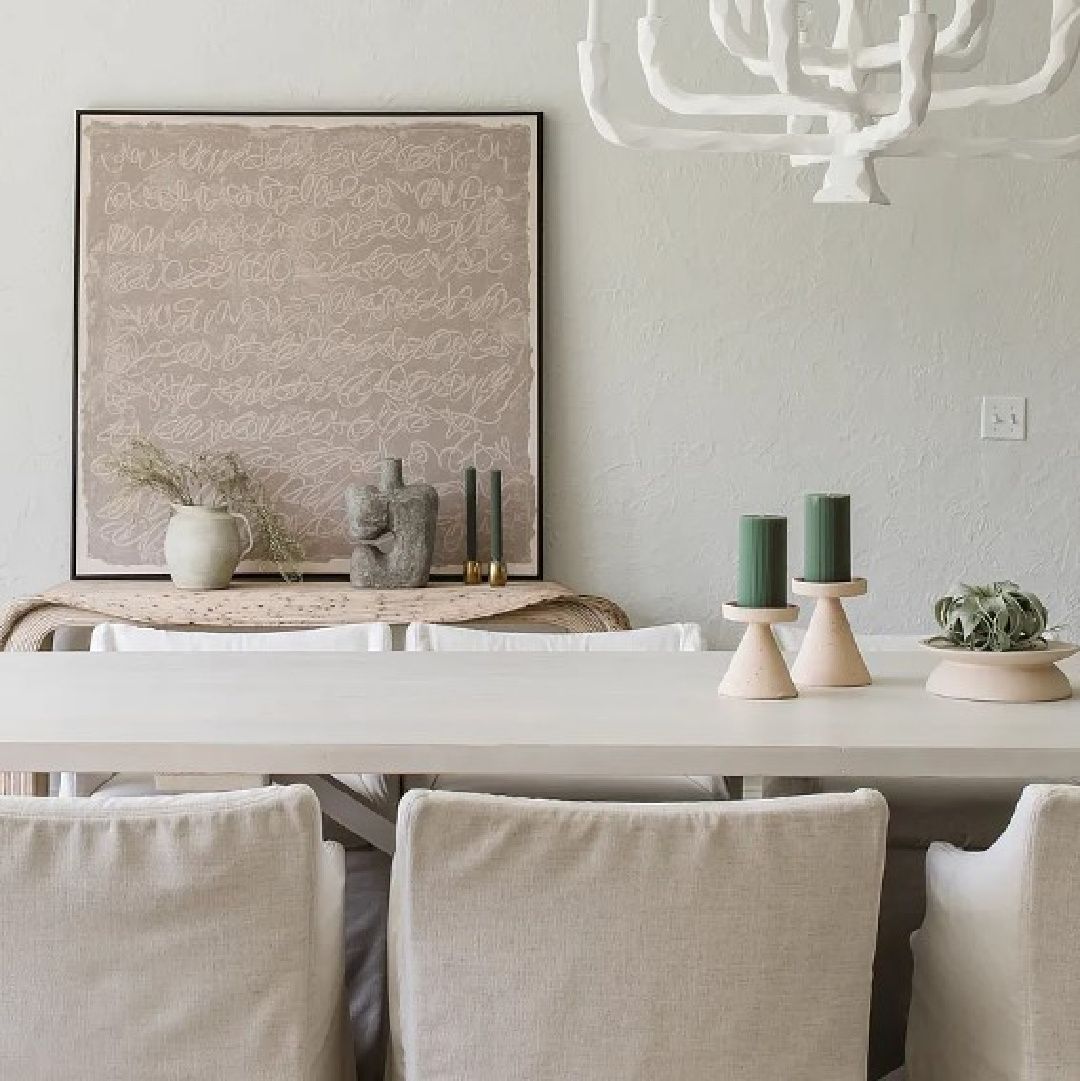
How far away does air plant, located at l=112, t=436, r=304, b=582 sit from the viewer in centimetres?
378

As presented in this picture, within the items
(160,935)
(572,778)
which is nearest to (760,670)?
(572,778)

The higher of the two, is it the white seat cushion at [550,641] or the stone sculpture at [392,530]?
the stone sculpture at [392,530]

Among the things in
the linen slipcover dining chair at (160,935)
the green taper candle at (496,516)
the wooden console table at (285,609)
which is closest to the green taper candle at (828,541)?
the linen slipcover dining chair at (160,935)

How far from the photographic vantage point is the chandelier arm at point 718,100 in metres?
2.04

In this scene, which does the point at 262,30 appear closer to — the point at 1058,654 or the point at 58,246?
the point at 58,246

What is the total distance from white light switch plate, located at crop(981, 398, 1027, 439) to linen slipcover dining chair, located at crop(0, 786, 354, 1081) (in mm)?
2741

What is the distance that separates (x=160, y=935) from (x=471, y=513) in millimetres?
2308

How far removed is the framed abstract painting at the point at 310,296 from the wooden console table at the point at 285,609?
0.92ft

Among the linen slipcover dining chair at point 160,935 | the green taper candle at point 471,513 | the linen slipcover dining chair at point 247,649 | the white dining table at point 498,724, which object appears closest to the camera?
the linen slipcover dining chair at point 160,935

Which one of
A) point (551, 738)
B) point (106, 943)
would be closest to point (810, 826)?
point (551, 738)

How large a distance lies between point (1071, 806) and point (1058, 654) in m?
0.70

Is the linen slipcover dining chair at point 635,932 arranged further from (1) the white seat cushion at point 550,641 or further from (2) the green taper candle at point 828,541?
(1) the white seat cushion at point 550,641

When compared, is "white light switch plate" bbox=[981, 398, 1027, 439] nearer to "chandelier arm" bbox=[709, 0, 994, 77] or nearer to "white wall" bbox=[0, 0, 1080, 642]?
"white wall" bbox=[0, 0, 1080, 642]

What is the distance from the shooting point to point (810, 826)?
146 cm
